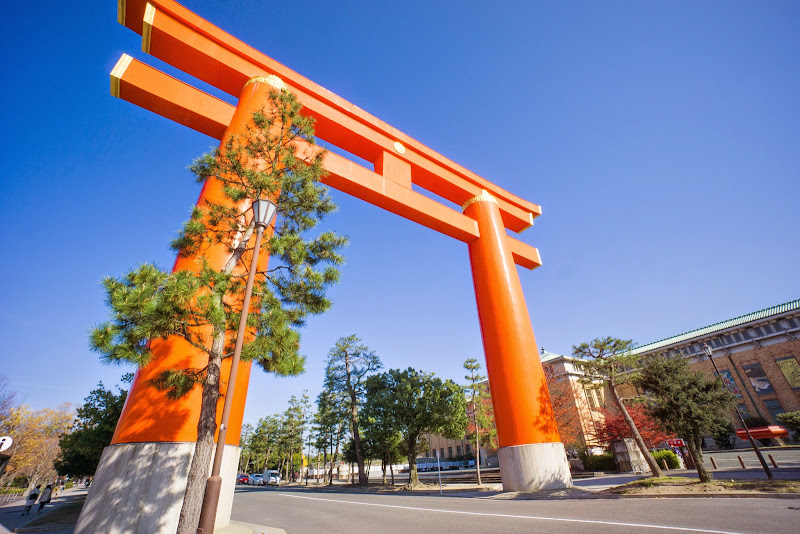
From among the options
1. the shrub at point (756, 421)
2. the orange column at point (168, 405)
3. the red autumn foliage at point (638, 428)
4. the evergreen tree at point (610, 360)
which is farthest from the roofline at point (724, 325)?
the orange column at point (168, 405)

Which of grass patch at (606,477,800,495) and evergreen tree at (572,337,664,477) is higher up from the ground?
evergreen tree at (572,337,664,477)

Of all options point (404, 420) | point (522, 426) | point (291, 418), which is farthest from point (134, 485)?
point (291, 418)

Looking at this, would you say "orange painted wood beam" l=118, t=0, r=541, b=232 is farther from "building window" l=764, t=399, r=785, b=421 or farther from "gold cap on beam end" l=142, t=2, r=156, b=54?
"building window" l=764, t=399, r=785, b=421

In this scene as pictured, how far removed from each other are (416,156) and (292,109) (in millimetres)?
8651

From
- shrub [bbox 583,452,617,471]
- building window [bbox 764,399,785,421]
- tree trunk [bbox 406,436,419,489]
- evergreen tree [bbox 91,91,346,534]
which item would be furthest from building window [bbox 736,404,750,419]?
evergreen tree [bbox 91,91,346,534]

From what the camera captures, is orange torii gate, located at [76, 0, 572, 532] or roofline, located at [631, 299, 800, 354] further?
roofline, located at [631, 299, 800, 354]

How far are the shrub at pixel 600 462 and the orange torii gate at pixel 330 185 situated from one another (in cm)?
1119

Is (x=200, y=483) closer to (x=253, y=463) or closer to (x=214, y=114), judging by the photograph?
(x=214, y=114)

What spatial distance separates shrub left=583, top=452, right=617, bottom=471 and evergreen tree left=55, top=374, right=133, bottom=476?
2421cm

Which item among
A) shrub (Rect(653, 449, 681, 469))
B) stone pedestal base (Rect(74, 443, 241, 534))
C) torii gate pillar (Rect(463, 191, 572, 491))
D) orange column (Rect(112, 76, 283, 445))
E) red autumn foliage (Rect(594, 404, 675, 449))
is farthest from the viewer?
shrub (Rect(653, 449, 681, 469))

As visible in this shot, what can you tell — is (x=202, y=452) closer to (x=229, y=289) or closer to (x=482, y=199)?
(x=229, y=289)

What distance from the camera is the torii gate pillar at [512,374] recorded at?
11180 millimetres

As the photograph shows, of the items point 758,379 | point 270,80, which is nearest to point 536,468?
point 270,80

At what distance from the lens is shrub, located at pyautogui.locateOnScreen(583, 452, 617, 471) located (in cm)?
1929
